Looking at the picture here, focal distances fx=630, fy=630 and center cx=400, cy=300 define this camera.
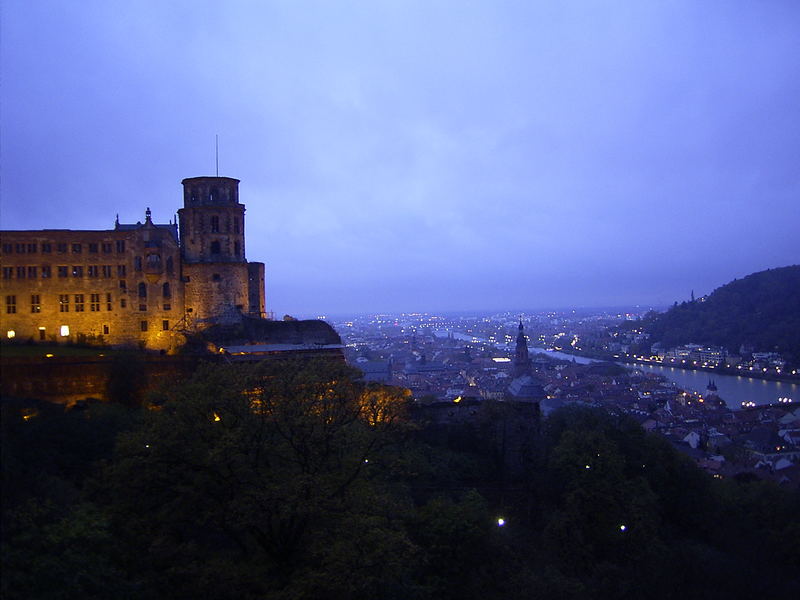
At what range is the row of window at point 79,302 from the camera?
76.9ft

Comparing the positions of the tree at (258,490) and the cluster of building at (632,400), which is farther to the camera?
the cluster of building at (632,400)

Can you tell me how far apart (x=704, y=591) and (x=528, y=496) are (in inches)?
250

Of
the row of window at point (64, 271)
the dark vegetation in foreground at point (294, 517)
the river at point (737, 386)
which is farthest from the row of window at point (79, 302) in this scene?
the river at point (737, 386)

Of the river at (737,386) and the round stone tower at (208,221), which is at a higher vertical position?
the round stone tower at (208,221)

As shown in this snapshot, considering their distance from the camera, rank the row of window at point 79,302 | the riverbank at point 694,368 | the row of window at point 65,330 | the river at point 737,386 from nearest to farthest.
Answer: the row of window at point 65,330
the row of window at point 79,302
the river at point 737,386
the riverbank at point 694,368

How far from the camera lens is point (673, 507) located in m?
23.5

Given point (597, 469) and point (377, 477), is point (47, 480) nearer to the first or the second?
point (377, 477)

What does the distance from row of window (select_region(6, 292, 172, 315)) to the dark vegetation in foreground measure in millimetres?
7295

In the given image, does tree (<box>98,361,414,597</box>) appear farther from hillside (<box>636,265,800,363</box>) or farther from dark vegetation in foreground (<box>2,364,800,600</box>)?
hillside (<box>636,265,800,363</box>)

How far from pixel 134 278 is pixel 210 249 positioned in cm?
341

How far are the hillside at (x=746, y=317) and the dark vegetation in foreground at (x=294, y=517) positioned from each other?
7890 centimetres

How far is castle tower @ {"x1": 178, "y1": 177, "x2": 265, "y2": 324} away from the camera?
2752cm

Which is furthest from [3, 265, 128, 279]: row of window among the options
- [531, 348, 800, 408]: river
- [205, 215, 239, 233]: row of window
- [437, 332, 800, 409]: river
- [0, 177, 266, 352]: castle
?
[531, 348, 800, 408]: river

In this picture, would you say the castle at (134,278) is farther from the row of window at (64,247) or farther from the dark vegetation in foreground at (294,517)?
the dark vegetation in foreground at (294,517)
